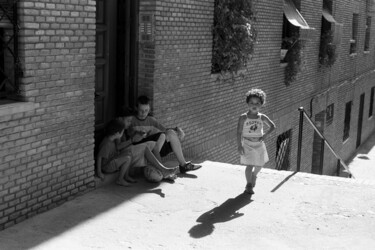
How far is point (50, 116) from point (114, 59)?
6.46ft

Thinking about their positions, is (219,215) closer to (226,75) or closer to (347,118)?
(226,75)

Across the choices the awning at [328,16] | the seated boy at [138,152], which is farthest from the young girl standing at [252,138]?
the awning at [328,16]

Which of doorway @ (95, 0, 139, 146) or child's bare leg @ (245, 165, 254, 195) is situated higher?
doorway @ (95, 0, 139, 146)

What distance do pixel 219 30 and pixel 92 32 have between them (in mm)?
3305

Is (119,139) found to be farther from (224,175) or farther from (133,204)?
(224,175)

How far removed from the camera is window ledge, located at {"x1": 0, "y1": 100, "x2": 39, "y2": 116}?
4.63 meters

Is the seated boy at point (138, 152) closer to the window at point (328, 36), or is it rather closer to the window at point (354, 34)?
the window at point (328, 36)

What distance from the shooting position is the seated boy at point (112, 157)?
6.10 meters

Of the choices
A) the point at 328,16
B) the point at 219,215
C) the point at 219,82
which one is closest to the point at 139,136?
the point at 219,215

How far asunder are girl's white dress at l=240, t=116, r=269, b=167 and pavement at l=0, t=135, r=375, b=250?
40 cm

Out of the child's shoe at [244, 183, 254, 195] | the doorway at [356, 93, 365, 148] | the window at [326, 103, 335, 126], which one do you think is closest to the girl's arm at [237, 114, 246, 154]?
the child's shoe at [244, 183, 254, 195]

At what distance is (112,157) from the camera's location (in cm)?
631

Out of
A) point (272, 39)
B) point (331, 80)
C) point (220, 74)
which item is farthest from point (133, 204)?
point (331, 80)

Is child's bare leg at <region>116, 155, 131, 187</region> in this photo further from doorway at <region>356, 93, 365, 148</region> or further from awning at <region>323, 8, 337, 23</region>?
doorway at <region>356, 93, 365, 148</region>
